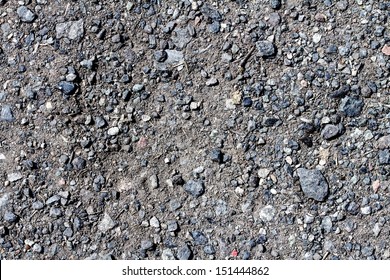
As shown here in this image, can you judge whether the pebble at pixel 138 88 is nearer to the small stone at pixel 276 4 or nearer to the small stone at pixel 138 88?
the small stone at pixel 138 88

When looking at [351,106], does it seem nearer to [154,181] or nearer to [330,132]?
[330,132]

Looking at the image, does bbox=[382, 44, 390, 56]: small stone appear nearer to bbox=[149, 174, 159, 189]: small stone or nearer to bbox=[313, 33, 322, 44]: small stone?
bbox=[313, 33, 322, 44]: small stone

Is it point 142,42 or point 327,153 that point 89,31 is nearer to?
point 142,42

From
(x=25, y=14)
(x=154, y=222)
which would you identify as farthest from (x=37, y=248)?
(x=25, y=14)

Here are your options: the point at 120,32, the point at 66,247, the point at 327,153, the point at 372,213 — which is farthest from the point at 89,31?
the point at 372,213

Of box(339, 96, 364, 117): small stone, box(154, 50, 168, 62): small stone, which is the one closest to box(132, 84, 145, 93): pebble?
box(154, 50, 168, 62): small stone

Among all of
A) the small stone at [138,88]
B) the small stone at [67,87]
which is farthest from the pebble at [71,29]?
the small stone at [138,88]

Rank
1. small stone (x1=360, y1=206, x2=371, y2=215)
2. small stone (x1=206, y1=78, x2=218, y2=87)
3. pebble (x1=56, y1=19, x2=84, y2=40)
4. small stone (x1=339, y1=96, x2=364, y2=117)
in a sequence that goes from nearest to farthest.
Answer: small stone (x1=360, y1=206, x2=371, y2=215) → small stone (x1=339, y1=96, x2=364, y2=117) → small stone (x1=206, y1=78, x2=218, y2=87) → pebble (x1=56, y1=19, x2=84, y2=40)
